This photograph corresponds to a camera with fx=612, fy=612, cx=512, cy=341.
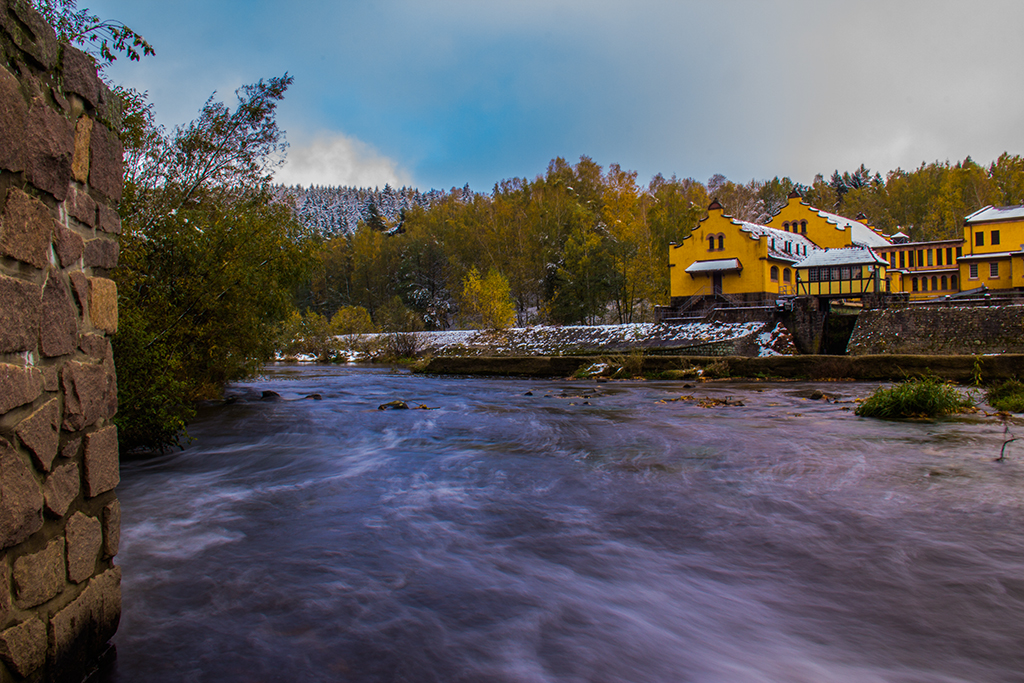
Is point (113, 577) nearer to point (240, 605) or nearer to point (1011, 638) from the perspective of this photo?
point (240, 605)

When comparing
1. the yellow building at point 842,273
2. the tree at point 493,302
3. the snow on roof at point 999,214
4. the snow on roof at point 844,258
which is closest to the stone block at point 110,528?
the yellow building at point 842,273

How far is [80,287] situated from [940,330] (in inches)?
1241

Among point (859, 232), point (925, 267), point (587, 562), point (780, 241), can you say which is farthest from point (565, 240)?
point (587, 562)

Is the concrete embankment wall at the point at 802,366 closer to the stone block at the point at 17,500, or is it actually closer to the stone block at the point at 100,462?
the stone block at the point at 100,462

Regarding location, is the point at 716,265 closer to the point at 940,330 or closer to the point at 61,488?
the point at 940,330

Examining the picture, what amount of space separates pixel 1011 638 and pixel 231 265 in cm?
1331

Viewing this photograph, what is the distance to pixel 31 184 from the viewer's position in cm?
242

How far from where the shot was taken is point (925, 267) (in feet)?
174

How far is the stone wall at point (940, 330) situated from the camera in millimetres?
24938

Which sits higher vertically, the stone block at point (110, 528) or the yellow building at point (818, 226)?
the yellow building at point (818, 226)

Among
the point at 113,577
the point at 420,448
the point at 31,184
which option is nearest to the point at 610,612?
the point at 113,577

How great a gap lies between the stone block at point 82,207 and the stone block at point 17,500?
1120 mm

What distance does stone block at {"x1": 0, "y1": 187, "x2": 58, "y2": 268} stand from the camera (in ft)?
7.27

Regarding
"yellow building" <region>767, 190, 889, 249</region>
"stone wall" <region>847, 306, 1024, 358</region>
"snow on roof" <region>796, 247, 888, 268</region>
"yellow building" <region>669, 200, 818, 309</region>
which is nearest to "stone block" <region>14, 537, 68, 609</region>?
"stone wall" <region>847, 306, 1024, 358</region>
